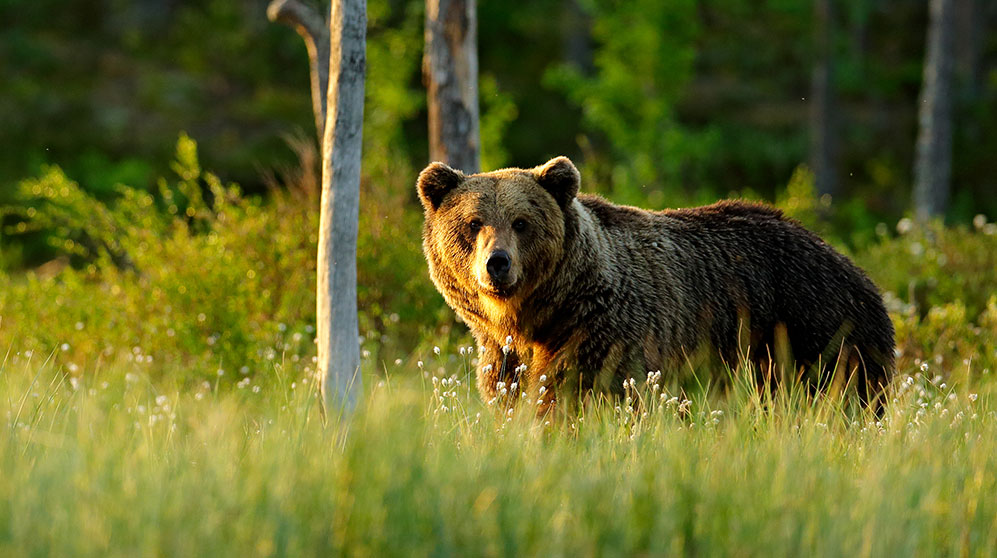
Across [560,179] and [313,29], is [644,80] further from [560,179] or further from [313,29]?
[560,179]

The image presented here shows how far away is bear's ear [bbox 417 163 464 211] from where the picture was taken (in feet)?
18.4

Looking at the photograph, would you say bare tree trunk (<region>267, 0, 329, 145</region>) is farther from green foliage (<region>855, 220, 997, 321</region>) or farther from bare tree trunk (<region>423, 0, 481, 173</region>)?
green foliage (<region>855, 220, 997, 321</region>)

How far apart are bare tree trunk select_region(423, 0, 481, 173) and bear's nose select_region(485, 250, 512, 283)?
3432 mm

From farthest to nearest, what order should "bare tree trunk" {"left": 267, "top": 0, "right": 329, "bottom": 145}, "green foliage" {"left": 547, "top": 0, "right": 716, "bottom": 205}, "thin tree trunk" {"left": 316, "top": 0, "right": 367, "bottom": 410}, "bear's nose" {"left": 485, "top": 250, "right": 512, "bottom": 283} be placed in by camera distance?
"green foliage" {"left": 547, "top": 0, "right": 716, "bottom": 205} < "bare tree trunk" {"left": 267, "top": 0, "right": 329, "bottom": 145} < "thin tree trunk" {"left": 316, "top": 0, "right": 367, "bottom": 410} < "bear's nose" {"left": 485, "top": 250, "right": 512, "bottom": 283}

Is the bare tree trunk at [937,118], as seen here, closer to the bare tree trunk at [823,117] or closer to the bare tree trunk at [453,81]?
the bare tree trunk at [823,117]

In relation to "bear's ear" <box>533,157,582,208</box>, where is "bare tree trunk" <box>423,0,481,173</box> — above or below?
above

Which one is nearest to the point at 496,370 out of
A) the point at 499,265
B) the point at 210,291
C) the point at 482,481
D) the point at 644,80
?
the point at 499,265

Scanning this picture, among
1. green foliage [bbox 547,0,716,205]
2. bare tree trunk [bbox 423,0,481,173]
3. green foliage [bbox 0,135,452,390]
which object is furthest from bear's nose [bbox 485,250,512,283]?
green foliage [bbox 547,0,716,205]

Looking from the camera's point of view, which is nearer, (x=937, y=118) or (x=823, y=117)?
(x=937, y=118)

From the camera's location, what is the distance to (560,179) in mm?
5504

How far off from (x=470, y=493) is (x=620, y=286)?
2313 millimetres

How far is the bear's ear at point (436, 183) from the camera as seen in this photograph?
18.4ft

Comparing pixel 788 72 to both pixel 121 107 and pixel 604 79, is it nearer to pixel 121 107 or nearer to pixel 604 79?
pixel 604 79

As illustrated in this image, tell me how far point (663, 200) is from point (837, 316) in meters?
6.71
